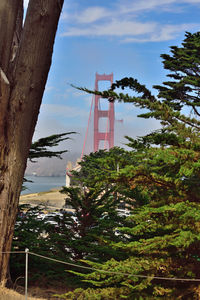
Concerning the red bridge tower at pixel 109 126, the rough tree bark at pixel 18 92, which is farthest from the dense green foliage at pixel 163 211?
the red bridge tower at pixel 109 126

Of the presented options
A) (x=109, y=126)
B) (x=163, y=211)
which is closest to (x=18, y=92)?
(x=163, y=211)

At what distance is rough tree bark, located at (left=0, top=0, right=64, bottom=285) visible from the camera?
5.00 meters

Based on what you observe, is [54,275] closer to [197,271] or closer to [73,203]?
[73,203]

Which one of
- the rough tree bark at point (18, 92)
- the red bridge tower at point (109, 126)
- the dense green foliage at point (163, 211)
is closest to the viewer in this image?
the dense green foliage at point (163, 211)

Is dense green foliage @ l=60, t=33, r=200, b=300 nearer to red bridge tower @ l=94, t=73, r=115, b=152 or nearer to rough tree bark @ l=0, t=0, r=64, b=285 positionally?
rough tree bark @ l=0, t=0, r=64, b=285

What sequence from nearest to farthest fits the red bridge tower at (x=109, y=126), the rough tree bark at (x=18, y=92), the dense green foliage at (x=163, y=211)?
the dense green foliage at (x=163, y=211)
the rough tree bark at (x=18, y=92)
the red bridge tower at (x=109, y=126)

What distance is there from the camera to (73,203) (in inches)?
301

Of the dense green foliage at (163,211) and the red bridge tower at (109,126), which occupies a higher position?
the red bridge tower at (109,126)

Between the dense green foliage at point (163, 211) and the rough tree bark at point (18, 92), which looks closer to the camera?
the dense green foliage at point (163, 211)

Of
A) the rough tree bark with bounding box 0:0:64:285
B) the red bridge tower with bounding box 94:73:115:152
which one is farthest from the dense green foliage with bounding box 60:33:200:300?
the red bridge tower with bounding box 94:73:115:152

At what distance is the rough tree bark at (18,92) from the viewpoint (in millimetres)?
5004

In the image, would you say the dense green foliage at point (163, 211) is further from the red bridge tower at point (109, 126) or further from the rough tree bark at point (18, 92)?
the red bridge tower at point (109, 126)

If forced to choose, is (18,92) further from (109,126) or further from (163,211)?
(109,126)

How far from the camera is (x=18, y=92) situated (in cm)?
505
